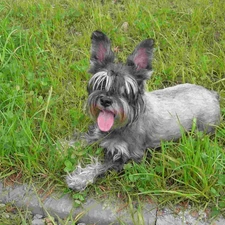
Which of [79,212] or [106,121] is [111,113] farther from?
[79,212]

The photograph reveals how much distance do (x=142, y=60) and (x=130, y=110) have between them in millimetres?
419

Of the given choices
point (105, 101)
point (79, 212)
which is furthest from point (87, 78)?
point (79, 212)

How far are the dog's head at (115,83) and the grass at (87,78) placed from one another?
1.72ft

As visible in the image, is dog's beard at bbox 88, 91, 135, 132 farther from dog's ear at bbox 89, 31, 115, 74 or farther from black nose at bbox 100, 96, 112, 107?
dog's ear at bbox 89, 31, 115, 74

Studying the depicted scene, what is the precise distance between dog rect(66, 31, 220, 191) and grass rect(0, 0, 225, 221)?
121mm

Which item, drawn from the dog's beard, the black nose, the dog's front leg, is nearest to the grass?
the dog's front leg

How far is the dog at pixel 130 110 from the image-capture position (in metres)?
2.94

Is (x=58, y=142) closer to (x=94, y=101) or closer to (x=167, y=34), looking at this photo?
(x=94, y=101)

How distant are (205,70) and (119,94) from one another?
180 cm

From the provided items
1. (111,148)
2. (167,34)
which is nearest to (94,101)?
(111,148)

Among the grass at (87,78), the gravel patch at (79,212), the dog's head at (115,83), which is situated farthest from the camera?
the grass at (87,78)

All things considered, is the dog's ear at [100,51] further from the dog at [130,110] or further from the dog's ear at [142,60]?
the dog's ear at [142,60]

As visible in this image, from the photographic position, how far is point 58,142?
139 inches

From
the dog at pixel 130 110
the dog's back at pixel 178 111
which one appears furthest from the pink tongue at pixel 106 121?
the dog's back at pixel 178 111
